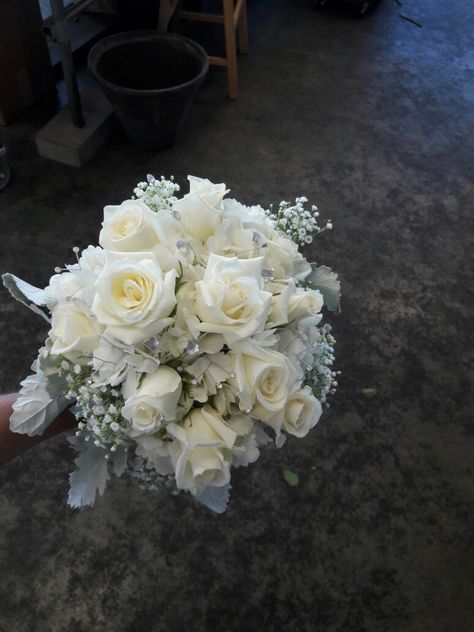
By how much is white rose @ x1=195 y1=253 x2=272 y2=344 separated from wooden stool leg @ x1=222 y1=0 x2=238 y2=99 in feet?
8.71

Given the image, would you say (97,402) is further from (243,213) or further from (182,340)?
(243,213)

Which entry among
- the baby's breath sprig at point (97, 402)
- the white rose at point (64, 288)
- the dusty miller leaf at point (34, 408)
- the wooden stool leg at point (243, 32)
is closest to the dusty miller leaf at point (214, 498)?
the baby's breath sprig at point (97, 402)

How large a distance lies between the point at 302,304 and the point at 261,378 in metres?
0.14

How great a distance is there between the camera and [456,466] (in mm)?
1888

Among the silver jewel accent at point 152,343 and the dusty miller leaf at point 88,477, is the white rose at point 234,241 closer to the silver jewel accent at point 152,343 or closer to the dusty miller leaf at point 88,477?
the silver jewel accent at point 152,343

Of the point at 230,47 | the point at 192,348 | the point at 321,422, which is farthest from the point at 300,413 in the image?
the point at 230,47

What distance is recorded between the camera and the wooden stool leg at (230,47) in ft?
9.46

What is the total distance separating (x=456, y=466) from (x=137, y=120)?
2093mm

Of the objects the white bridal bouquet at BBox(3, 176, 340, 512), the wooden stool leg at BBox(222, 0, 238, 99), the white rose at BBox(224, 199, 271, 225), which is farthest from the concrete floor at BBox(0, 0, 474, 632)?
the white rose at BBox(224, 199, 271, 225)

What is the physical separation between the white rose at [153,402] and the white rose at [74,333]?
97 mm

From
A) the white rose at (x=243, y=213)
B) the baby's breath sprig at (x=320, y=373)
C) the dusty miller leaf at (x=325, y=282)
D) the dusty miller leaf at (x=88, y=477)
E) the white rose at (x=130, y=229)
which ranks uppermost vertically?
the white rose at (x=130, y=229)

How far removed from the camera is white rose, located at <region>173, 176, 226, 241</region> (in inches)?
33.6

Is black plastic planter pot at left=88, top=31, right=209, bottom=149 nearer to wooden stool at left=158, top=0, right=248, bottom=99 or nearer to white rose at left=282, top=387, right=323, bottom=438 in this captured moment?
wooden stool at left=158, top=0, right=248, bottom=99

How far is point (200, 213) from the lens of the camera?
2.80 ft
